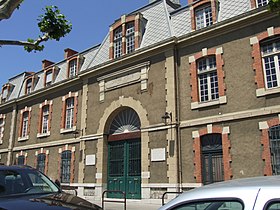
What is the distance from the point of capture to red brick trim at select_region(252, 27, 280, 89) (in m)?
12.2

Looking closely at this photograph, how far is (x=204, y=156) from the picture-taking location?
44.0 feet

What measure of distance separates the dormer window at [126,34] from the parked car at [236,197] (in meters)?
15.2

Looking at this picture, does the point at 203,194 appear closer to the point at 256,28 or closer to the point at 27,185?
the point at 27,185

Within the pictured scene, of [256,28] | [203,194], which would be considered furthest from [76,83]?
[203,194]

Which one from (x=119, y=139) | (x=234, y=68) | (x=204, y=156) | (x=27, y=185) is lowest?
(x=27, y=185)

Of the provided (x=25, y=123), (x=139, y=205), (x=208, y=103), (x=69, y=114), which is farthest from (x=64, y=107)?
(x=208, y=103)

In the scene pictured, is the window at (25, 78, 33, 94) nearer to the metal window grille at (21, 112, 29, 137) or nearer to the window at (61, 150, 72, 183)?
the metal window grille at (21, 112, 29, 137)

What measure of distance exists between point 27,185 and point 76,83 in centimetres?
1582

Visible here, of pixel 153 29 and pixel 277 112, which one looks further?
pixel 153 29

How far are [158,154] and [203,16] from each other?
7470 mm

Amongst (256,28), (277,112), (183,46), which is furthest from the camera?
(183,46)

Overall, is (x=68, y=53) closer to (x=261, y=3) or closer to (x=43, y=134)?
(x=43, y=134)

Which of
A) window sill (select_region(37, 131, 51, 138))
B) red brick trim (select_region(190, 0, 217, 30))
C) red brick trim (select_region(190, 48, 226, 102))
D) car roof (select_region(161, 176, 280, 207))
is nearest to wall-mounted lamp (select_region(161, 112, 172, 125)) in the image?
red brick trim (select_region(190, 48, 226, 102))

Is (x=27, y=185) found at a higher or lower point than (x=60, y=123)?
lower
